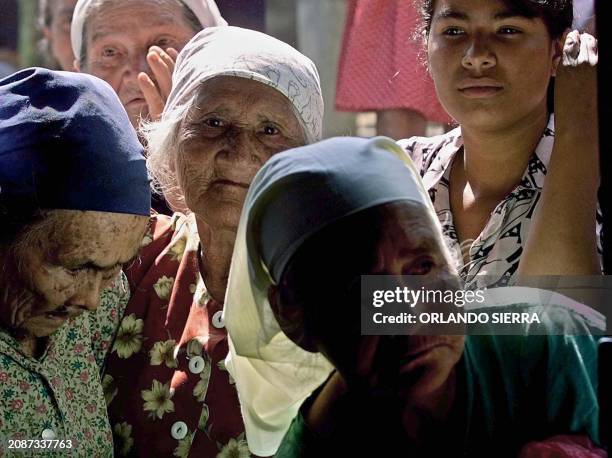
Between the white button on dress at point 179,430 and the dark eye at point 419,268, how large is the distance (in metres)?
0.88

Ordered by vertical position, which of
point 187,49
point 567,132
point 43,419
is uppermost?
point 187,49

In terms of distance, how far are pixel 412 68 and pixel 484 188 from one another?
4.36 feet

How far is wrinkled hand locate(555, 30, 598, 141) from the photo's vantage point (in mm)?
2736

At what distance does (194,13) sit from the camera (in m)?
3.96

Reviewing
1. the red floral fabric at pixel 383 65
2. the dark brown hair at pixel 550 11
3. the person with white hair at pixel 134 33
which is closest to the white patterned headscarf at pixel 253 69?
the dark brown hair at pixel 550 11

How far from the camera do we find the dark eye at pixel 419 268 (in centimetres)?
213

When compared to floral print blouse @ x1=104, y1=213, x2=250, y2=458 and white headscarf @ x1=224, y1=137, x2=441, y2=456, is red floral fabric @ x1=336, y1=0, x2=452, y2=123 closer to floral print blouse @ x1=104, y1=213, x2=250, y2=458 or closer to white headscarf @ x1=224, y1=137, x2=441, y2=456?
floral print blouse @ x1=104, y1=213, x2=250, y2=458

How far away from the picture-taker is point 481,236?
2939mm

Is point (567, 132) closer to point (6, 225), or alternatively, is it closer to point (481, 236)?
point (481, 236)

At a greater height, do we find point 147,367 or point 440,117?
point 440,117

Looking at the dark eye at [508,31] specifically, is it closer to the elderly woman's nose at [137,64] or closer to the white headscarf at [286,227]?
the white headscarf at [286,227]

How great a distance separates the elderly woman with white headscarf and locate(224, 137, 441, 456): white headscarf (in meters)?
0.43

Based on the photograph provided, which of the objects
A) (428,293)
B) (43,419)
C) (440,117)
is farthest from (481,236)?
(440,117)

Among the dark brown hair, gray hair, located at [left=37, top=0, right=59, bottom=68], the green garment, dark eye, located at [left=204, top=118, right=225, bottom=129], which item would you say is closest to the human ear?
the dark brown hair
